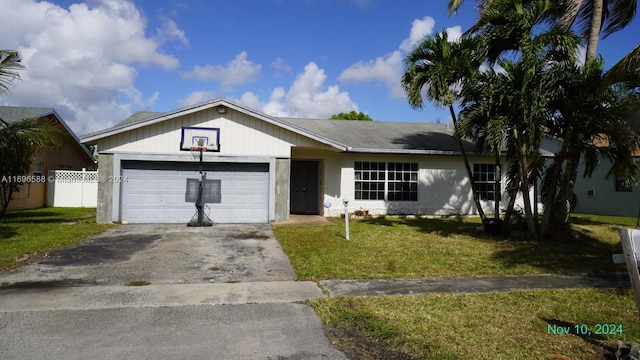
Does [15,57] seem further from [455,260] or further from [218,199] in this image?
[455,260]

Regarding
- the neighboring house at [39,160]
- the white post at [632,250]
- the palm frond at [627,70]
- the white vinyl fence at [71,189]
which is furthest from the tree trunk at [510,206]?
the white vinyl fence at [71,189]

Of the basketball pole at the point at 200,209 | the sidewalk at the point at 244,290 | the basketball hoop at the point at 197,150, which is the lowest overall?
the sidewalk at the point at 244,290

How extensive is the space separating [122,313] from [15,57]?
29.2 feet

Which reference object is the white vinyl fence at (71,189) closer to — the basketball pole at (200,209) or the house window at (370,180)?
the basketball pole at (200,209)

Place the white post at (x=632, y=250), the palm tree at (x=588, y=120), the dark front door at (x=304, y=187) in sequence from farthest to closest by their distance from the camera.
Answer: the dark front door at (x=304, y=187) < the palm tree at (x=588, y=120) < the white post at (x=632, y=250)

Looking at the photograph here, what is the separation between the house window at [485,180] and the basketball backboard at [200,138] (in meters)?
9.98

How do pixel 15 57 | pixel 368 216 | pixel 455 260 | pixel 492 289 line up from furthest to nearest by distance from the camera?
pixel 368 216 → pixel 15 57 → pixel 455 260 → pixel 492 289

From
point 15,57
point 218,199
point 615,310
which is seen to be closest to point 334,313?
point 615,310

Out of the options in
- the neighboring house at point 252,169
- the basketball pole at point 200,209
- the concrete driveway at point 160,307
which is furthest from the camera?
the neighboring house at point 252,169

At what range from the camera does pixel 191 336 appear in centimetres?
453

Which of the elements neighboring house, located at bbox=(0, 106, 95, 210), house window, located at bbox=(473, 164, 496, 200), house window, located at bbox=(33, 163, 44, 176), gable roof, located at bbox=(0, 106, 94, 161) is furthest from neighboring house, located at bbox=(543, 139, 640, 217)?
house window, located at bbox=(33, 163, 44, 176)

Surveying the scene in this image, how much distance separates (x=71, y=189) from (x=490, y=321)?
70.3 ft

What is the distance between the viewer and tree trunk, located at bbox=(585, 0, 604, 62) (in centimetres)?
1127

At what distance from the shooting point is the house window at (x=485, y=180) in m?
17.0
